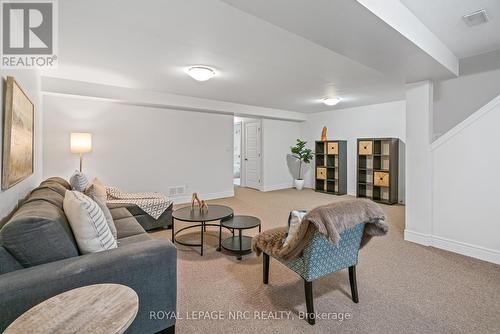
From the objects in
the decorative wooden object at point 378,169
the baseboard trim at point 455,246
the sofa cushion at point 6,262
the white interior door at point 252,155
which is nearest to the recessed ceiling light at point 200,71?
the sofa cushion at point 6,262

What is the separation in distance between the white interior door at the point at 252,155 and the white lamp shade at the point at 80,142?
4243 mm

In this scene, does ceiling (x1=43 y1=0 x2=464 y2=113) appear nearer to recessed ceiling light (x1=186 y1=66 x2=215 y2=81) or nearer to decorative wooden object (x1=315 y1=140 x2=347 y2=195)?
recessed ceiling light (x1=186 y1=66 x2=215 y2=81)

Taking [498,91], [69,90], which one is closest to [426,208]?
[498,91]

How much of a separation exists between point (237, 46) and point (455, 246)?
11.0 feet

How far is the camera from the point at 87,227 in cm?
148

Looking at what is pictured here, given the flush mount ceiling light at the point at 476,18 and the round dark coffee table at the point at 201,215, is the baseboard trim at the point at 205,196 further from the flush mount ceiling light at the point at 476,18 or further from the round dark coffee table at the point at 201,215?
the flush mount ceiling light at the point at 476,18

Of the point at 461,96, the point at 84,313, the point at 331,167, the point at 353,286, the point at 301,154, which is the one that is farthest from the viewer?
the point at 301,154

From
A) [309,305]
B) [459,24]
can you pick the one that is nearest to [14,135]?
[309,305]

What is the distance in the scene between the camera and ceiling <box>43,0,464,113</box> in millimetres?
1792

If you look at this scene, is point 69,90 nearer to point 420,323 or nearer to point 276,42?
point 276,42

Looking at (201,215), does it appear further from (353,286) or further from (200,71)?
(200,71)

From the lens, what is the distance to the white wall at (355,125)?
5539mm

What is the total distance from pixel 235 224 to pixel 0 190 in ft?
6.27

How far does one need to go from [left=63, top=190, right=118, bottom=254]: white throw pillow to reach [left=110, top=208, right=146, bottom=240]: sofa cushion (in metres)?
0.64
